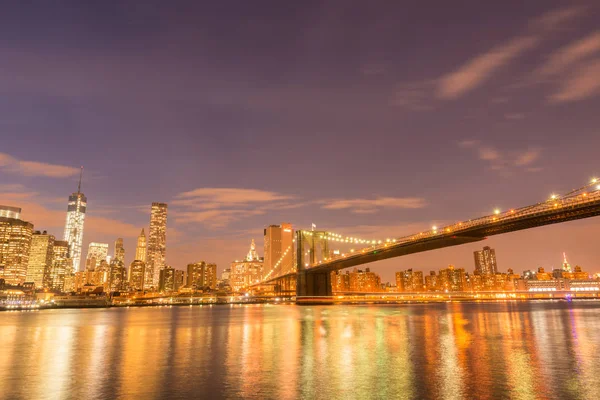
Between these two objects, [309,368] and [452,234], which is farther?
[452,234]

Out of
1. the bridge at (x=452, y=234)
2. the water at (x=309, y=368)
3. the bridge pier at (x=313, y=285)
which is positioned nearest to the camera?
the water at (x=309, y=368)

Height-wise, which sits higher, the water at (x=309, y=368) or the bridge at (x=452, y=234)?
the bridge at (x=452, y=234)

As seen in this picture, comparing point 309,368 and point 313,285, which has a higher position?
point 313,285

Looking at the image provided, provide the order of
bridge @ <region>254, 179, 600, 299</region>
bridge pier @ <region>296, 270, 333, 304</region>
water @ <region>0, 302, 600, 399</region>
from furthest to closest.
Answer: bridge pier @ <region>296, 270, 333, 304</region>
bridge @ <region>254, 179, 600, 299</region>
water @ <region>0, 302, 600, 399</region>

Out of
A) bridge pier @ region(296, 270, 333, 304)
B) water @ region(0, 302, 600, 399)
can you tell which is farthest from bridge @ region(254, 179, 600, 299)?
water @ region(0, 302, 600, 399)

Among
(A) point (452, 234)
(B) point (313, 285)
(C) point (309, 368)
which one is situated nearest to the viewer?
(C) point (309, 368)

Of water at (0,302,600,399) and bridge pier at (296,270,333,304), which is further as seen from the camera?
bridge pier at (296,270,333,304)

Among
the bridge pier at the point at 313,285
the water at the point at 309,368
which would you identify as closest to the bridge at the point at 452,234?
the bridge pier at the point at 313,285

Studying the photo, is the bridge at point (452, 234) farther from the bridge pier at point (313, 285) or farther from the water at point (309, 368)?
the water at point (309, 368)

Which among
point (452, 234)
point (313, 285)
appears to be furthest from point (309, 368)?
point (313, 285)

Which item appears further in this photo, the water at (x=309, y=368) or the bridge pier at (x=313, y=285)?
the bridge pier at (x=313, y=285)

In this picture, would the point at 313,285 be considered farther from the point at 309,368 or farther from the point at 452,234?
the point at 309,368

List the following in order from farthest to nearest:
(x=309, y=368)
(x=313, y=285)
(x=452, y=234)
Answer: (x=313, y=285) < (x=452, y=234) < (x=309, y=368)

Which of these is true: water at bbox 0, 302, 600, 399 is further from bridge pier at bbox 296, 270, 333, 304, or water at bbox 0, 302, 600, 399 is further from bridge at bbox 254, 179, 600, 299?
bridge pier at bbox 296, 270, 333, 304
